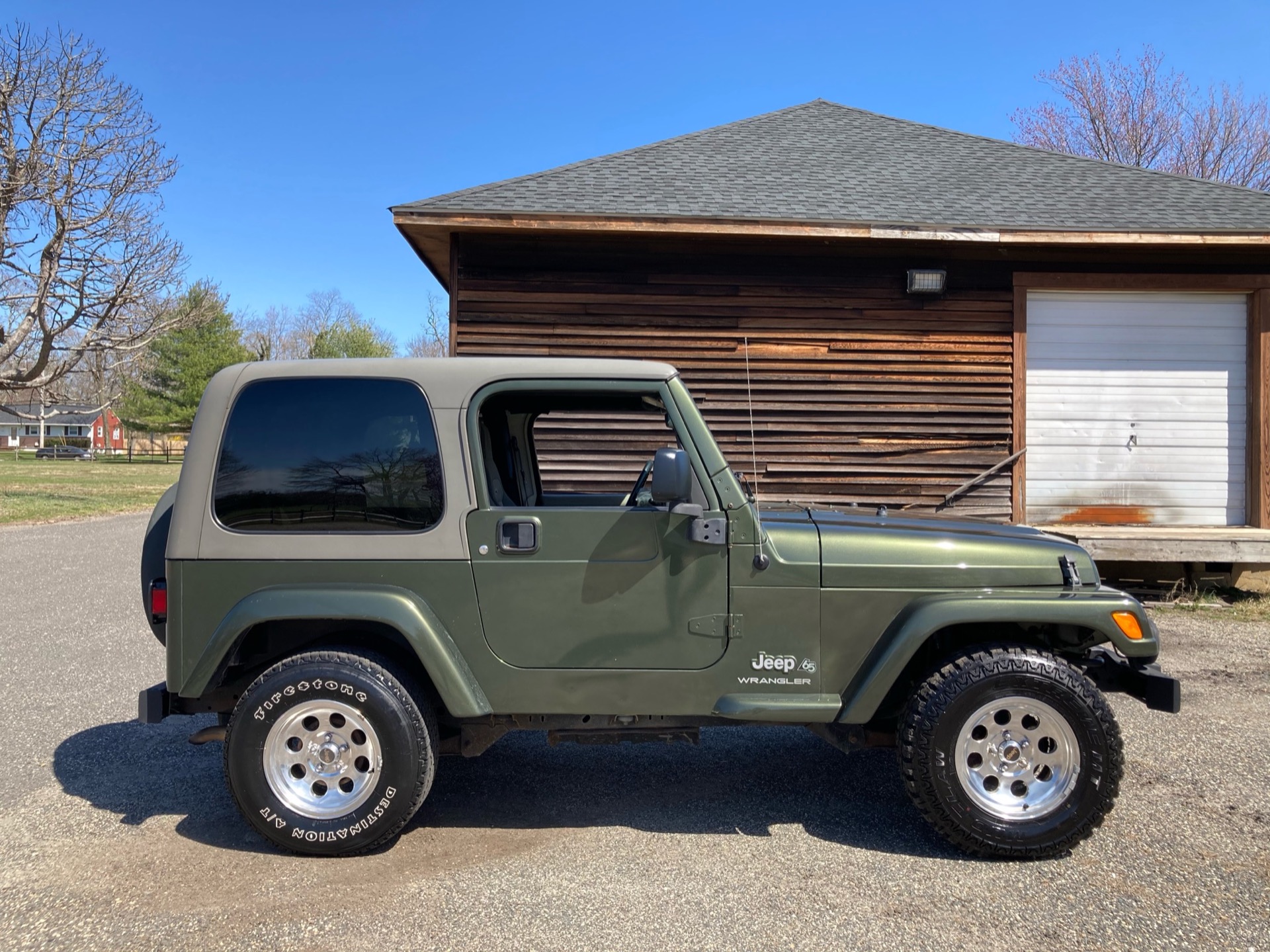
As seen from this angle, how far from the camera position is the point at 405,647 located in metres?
3.40

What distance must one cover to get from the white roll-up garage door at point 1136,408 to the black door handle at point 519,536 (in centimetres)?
714

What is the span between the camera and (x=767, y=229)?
781 cm

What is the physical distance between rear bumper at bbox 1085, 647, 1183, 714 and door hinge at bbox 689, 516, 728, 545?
5.61 ft

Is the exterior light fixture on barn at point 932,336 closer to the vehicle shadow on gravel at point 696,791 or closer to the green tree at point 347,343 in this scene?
the vehicle shadow on gravel at point 696,791

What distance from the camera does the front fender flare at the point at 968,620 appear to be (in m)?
3.15

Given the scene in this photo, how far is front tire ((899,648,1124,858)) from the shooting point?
313cm

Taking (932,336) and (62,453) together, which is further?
(62,453)

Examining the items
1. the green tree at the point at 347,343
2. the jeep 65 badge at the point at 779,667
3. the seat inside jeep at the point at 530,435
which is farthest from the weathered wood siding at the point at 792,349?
the green tree at the point at 347,343

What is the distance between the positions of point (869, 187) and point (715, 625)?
7.07 metres

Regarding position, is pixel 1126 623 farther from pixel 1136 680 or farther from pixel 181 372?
pixel 181 372

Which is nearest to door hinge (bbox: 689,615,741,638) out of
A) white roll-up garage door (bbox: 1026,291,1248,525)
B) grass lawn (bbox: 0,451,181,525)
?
white roll-up garage door (bbox: 1026,291,1248,525)

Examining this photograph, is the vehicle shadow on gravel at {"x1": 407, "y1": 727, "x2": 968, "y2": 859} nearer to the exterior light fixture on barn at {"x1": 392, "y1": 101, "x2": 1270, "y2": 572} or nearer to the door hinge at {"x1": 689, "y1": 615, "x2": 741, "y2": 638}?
the door hinge at {"x1": 689, "y1": 615, "x2": 741, "y2": 638}

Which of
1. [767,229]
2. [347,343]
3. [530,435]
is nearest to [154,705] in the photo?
[530,435]

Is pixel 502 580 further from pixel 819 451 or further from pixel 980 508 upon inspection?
pixel 980 508
